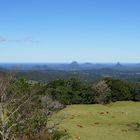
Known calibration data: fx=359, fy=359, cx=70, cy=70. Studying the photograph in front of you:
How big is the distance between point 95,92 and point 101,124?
3060 cm

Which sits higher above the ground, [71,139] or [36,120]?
[36,120]

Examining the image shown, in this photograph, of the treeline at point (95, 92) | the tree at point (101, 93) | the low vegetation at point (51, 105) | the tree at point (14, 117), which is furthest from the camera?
the tree at point (101, 93)

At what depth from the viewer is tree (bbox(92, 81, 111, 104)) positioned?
7336cm

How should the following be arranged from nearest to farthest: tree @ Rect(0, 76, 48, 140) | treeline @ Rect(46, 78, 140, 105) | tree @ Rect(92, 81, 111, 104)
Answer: tree @ Rect(0, 76, 48, 140) < treeline @ Rect(46, 78, 140, 105) < tree @ Rect(92, 81, 111, 104)

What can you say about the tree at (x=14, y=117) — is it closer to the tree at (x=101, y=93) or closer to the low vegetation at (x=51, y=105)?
the low vegetation at (x=51, y=105)

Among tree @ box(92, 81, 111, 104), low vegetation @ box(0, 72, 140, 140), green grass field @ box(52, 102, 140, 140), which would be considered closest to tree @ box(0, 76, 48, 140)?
low vegetation @ box(0, 72, 140, 140)

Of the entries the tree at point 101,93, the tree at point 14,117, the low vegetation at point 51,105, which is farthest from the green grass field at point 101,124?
the tree at point 101,93

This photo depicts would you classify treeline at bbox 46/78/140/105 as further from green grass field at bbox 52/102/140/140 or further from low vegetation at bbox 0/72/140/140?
green grass field at bbox 52/102/140/140

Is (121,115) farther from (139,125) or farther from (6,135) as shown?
(6,135)

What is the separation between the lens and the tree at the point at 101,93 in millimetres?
73363

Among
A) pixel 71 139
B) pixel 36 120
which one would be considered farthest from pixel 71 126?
pixel 36 120

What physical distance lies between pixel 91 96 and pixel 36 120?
143ft

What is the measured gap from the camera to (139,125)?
42875 millimetres

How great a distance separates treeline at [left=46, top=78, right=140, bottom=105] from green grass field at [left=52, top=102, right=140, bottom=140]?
48.8 feet
